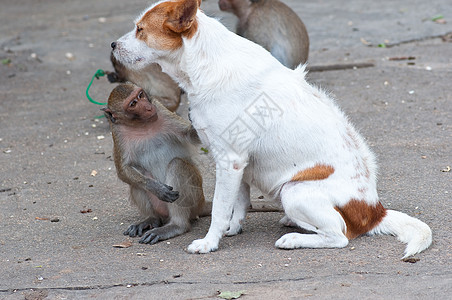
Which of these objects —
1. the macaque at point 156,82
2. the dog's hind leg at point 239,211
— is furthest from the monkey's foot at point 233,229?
the macaque at point 156,82

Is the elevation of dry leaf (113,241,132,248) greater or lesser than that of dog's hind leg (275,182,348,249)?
lesser

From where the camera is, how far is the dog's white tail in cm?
367

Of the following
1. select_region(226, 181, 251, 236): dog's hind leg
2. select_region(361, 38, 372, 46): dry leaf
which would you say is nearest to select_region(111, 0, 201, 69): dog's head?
select_region(226, 181, 251, 236): dog's hind leg

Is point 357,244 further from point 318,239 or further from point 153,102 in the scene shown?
point 153,102

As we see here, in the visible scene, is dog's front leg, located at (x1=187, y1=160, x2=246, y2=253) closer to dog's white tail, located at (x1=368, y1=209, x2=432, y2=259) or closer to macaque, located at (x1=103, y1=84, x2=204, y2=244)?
macaque, located at (x1=103, y1=84, x2=204, y2=244)

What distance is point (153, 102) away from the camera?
4.48 m

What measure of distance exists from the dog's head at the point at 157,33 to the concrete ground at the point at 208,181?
1169mm

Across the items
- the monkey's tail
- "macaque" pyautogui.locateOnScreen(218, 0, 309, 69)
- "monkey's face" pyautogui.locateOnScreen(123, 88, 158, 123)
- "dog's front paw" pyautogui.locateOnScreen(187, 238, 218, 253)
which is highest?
"monkey's face" pyautogui.locateOnScreen(123, 88, 158, 123)

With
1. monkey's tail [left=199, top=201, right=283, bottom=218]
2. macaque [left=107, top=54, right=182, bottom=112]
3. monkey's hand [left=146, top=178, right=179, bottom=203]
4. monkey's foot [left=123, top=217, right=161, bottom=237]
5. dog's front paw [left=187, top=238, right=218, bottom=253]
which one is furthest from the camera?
macaque [left=107, top=54, right=182, bottom=112]

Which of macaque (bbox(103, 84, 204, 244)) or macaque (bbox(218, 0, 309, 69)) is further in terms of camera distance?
macaque (bbox(218, 0, 309, 69))

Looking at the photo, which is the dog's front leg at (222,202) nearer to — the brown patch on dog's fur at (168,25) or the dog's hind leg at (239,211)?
the dog's hind leg at (239,211)

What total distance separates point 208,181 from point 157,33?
1.97m

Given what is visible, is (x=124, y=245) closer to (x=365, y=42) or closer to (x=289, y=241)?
(x=289, y=241)

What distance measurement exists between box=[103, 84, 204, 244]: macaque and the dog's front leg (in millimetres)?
459
